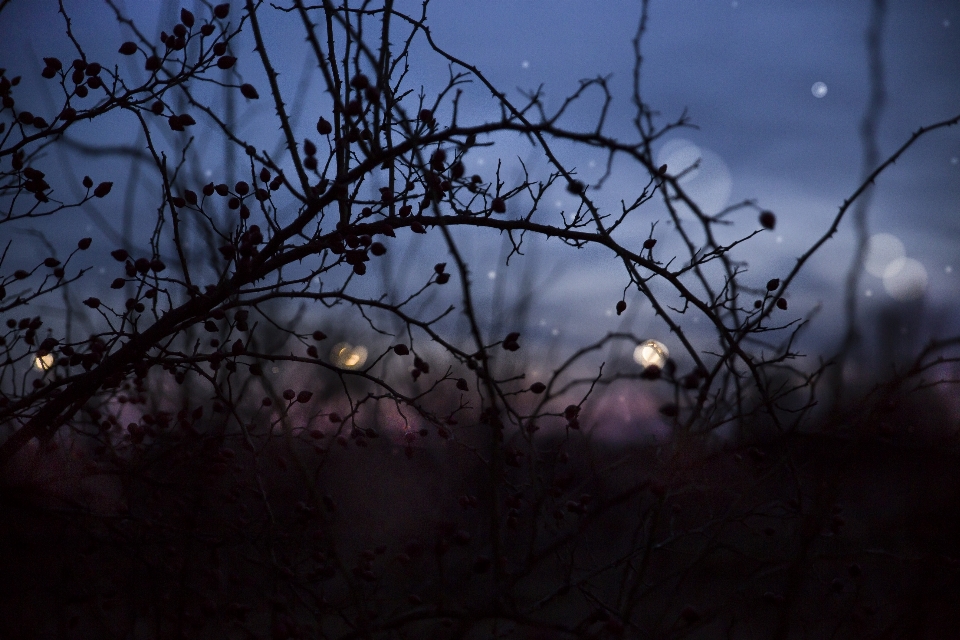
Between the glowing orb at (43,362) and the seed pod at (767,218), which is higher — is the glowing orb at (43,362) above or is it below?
above

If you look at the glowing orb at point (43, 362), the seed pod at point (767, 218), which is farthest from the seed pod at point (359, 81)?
the glowing orb at point (43, 362)

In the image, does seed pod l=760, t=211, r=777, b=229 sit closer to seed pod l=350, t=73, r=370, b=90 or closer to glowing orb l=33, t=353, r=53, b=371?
seed pod l=350, t=73, r=370, b=90

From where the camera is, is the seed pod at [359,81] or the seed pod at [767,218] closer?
the seed pod at [767,218]

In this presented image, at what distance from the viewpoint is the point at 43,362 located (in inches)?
104

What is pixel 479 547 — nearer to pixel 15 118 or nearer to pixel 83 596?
pixel 83 596

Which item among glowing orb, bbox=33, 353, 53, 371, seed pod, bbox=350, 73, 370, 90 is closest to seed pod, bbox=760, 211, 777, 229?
seed pod, bbox=350, 73, 370, 90

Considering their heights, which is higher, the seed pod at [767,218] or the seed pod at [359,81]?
the seed pod at [359,81]

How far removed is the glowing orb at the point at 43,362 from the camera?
8.50ft

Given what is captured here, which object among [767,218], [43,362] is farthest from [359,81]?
[43,362]

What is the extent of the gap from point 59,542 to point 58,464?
0.29m

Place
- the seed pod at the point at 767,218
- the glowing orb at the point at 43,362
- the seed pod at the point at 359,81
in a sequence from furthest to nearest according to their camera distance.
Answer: the glowing orb at the point at 43,362 < the seed pod at the point at 359,81 < the seed pod at the point at 767,218

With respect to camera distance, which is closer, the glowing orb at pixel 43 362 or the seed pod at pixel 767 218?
the seed pod at pixel 767 218

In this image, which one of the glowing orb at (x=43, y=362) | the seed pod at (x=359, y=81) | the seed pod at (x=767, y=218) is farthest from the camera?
the glowing orb at (x=43, y=362)

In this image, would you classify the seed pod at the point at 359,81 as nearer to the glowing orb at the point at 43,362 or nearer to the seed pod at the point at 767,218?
the seed pod at the point at 767,218
